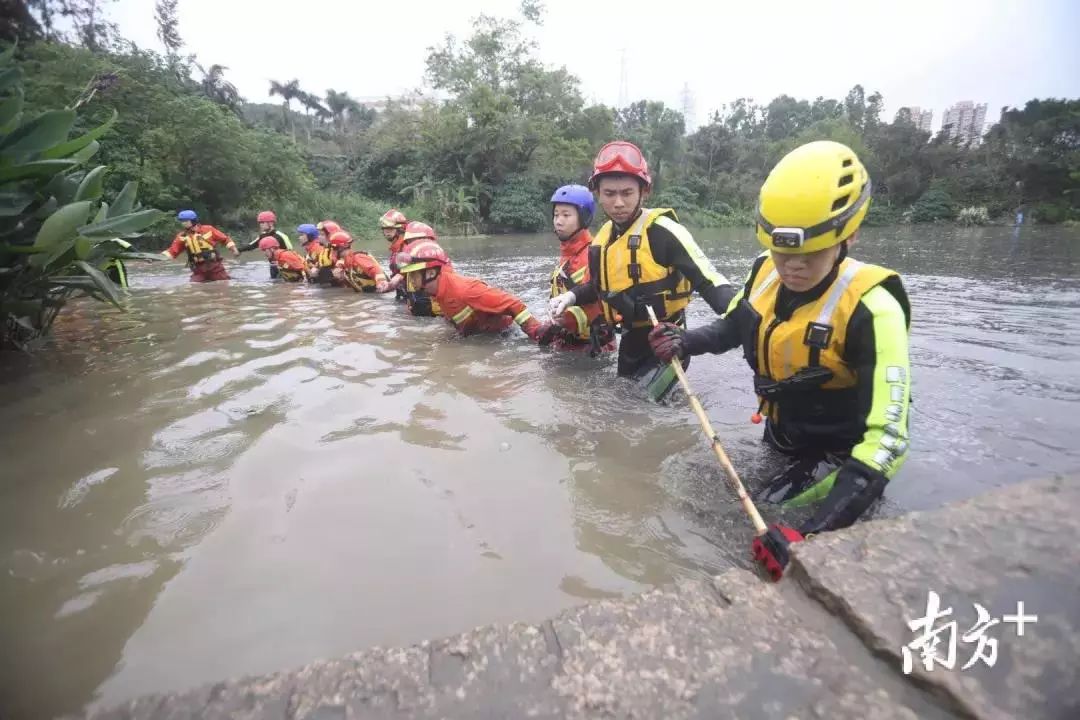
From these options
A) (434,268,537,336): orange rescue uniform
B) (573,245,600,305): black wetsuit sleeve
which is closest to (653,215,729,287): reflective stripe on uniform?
(573,245,600,305): black wetsuit sleeve

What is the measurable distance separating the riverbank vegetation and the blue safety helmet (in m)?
17.7

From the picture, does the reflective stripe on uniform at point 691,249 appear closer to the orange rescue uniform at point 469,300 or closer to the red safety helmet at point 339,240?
the orange rescue uniform at point 469,300

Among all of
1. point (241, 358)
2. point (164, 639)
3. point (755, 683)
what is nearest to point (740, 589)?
point (755, 683)

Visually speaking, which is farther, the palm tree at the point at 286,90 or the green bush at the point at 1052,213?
the palm tree at the point at 286,90

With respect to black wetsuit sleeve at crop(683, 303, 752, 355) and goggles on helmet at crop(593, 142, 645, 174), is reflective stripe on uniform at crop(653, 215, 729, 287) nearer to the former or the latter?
goggles on helmet at crop(593, 142, 645, 174)

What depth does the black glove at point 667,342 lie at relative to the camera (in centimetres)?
357

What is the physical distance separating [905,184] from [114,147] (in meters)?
52.3

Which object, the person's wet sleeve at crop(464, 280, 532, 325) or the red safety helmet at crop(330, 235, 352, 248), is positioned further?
the red safety helmet at crop(330, 235, 352, 248)

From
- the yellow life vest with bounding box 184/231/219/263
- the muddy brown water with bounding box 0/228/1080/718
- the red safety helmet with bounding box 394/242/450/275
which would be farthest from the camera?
the yellow life vest with bounding box 184/231/219/263

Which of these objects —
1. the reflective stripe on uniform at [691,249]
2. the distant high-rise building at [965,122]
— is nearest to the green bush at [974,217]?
the distant high-rise building at [965,122]

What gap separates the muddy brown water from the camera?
1.90 metres

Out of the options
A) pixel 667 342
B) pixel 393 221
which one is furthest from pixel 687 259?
pixel 393 221

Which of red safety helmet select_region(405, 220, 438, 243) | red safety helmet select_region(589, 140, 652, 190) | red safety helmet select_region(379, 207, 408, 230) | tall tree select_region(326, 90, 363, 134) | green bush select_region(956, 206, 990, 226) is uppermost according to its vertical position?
tall tree select_region(326, 90, 363, 134)

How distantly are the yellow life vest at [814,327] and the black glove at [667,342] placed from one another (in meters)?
0.60
